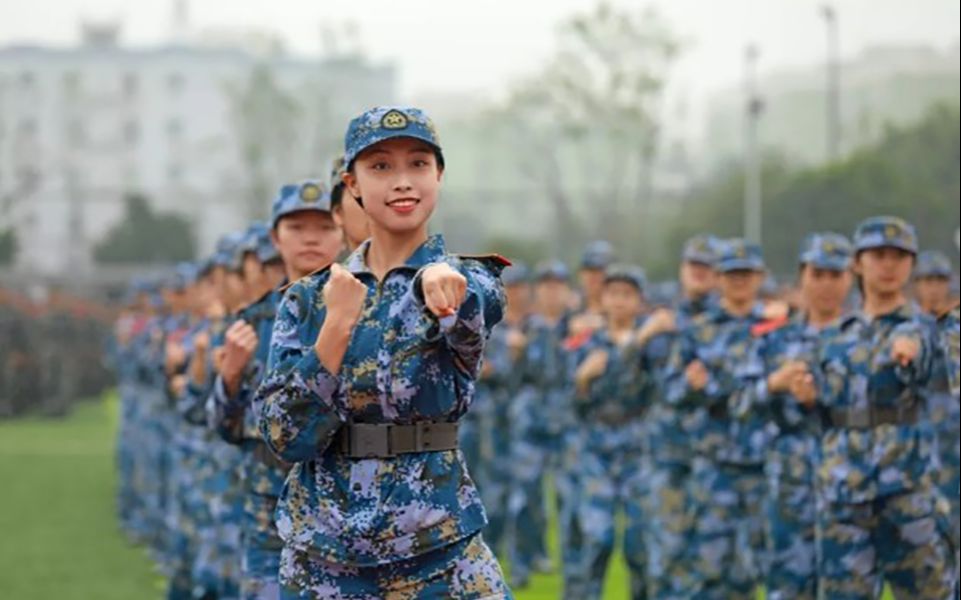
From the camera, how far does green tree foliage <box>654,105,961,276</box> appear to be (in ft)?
39.8

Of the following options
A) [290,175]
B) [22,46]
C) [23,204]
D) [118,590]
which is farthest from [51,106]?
[118,590]

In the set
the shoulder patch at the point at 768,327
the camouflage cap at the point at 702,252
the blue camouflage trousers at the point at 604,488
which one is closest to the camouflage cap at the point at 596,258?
the blue camouflage trousers at the point at 604,488

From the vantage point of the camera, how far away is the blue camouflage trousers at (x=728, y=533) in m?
10.3

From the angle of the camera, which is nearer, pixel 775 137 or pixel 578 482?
pixel 578 482

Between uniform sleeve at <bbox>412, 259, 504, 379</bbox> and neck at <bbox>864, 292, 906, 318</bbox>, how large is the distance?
353 centimetres

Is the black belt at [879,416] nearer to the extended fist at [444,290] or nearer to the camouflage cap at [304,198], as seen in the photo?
the camouflage cap at [304,198]

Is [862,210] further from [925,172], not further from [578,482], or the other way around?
[578,482]

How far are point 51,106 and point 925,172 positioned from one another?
3235 inches

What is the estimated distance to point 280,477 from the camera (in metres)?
7.81

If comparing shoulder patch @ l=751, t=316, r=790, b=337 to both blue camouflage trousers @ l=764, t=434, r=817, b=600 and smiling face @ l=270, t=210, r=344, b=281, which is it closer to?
blue camouflage trousers @ l=764, t=434, r=817, b=600

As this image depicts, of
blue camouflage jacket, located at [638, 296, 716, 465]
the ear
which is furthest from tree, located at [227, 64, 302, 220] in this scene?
the ear

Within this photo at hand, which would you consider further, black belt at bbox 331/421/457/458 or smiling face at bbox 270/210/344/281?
smiling face at bbox 270/210/344/281

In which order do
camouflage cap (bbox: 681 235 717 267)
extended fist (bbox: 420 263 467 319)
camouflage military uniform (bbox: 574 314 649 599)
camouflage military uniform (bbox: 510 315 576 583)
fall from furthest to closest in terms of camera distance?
camouflage military uniform (bbox: 510 315 576 583) → camouflage military uniform (bbox: 574 314 649 599) → camouflage cap (bbox: 681 235 717 267) → extended fist (bbox: 420 263 467 319)

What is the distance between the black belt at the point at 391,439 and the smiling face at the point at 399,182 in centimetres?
51
